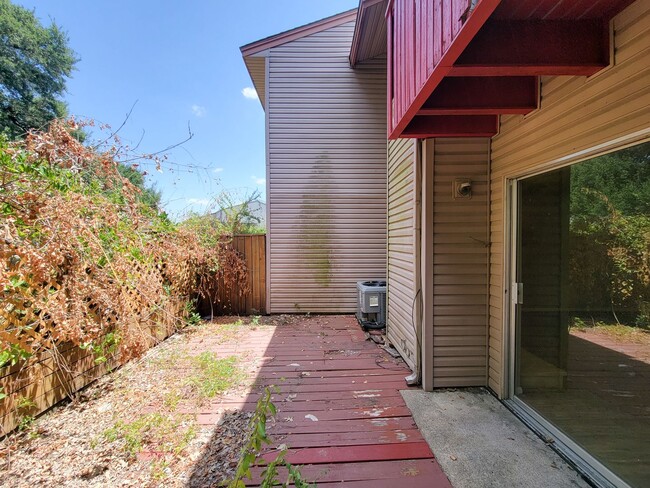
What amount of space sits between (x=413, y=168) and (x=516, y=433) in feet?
7.80

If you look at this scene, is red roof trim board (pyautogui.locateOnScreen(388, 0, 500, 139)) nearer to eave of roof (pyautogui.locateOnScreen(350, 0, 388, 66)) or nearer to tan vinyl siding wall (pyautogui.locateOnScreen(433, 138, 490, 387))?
tan vinyl siding wall (pyautogui.locateOnScreen(433, 138, 490, 387))

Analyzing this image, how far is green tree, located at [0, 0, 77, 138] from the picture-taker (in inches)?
507

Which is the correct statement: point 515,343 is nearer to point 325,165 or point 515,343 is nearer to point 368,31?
point 325,165

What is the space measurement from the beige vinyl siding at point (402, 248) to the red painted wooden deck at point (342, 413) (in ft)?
1.21

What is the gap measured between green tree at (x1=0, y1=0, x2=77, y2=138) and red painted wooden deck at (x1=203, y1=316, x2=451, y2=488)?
16.2 metres

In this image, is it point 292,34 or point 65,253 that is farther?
point 292,34

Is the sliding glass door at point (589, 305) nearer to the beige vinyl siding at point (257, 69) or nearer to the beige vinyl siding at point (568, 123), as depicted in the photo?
the beige vinyl siding at point (568, 123)

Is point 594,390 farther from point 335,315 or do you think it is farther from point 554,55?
point 335,315

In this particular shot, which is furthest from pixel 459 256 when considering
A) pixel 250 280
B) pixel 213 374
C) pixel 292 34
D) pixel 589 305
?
pixel 292 34

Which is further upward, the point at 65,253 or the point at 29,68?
the point at 29,68

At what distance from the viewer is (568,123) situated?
180cm

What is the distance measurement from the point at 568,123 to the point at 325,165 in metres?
4.18

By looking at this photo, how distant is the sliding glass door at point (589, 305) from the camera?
5.00 feet

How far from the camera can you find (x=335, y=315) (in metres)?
5.67
